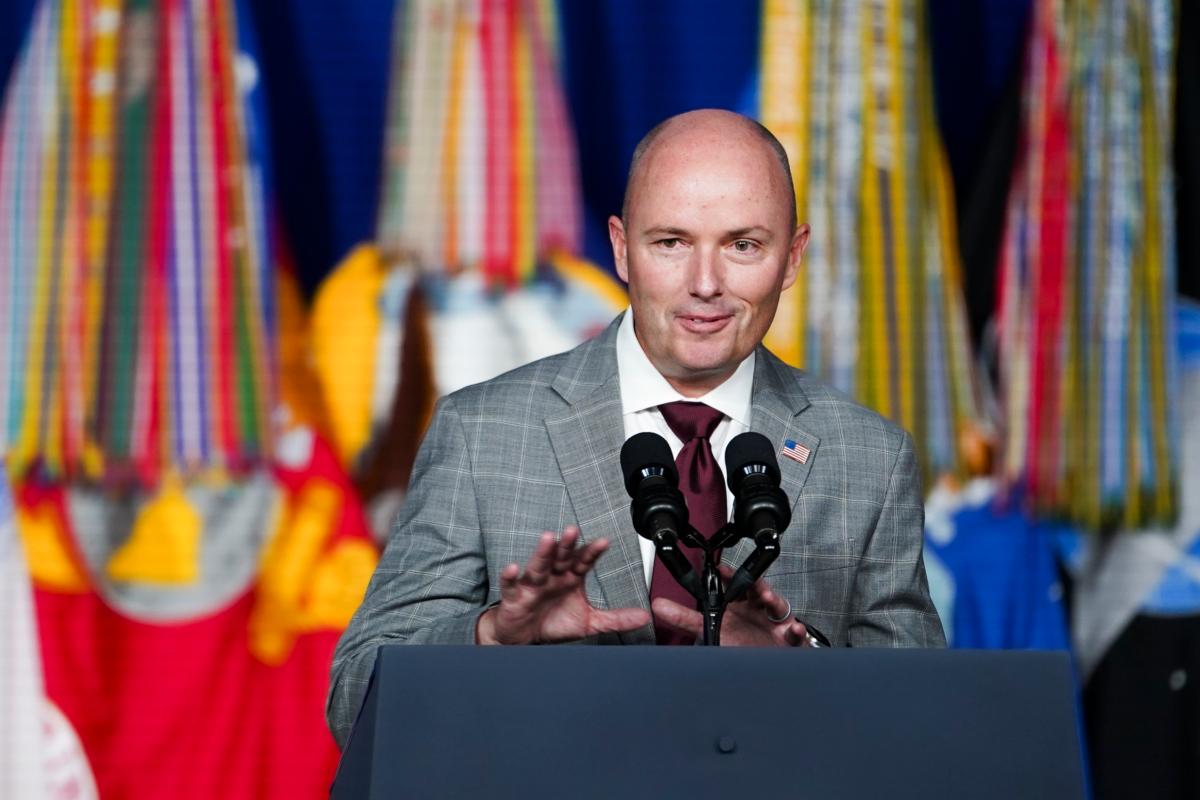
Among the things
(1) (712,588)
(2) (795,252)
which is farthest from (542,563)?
(2) (795,252)

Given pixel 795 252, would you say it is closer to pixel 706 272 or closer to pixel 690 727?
pixel 706 272

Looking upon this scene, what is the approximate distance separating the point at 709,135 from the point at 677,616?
27.9 inches

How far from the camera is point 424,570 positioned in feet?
6.74

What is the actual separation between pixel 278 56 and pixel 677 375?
2.00 meters

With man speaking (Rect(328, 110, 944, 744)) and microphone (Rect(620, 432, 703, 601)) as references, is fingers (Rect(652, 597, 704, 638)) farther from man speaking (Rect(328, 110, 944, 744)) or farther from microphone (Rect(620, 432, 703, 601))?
man speaking (Rect(328, 110, 944, 744))

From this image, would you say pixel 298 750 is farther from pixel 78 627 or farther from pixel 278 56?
pixel 278 56

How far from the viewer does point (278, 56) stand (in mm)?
3795

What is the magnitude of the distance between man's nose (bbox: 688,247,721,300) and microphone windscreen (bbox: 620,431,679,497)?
44 cm

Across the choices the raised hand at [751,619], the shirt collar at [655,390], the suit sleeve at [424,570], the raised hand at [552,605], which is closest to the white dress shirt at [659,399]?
the shirt collar at [655,390]

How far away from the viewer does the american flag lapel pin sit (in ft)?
7.20

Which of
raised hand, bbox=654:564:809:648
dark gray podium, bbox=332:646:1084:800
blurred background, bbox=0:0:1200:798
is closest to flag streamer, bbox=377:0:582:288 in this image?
blurred background, bbox=0:0:1200:798

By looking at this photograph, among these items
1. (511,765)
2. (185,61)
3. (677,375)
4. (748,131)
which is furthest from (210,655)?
(511,765)

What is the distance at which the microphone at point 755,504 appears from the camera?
1.56 m

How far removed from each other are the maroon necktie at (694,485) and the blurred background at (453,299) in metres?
1.62
